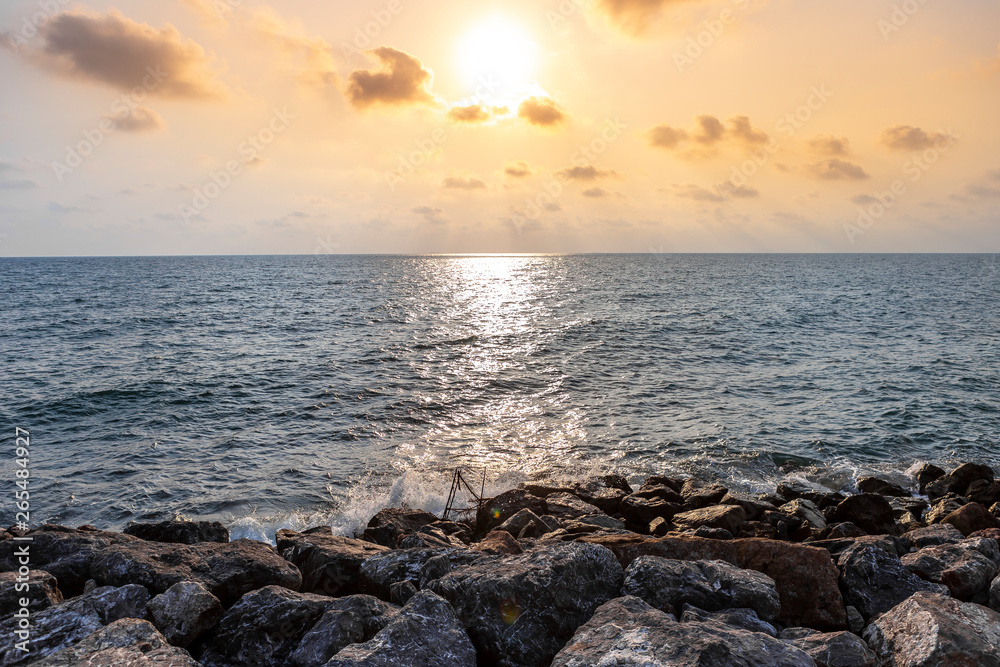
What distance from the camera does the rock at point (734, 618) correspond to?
6239 millimetres

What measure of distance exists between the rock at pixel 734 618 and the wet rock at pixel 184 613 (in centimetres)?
574

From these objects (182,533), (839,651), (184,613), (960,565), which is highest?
(839,651)

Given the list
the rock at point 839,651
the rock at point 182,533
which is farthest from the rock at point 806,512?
the rock at point 182,533

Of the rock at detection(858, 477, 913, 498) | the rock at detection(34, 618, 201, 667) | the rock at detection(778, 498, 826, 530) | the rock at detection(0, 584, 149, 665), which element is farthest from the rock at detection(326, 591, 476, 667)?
the rock at detection(858, 477, 913, 498)

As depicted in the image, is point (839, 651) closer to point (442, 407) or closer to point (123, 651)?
point (123, 651)

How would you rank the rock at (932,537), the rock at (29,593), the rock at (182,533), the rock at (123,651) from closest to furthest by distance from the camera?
the rock at (123,651)
the rock at (29,593)
the rock at (932,537)
the rock at (182,533)

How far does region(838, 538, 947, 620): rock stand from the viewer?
726 cm

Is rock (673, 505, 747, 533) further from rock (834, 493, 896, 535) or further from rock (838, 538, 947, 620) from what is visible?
rock (838, 538, 947, 620)

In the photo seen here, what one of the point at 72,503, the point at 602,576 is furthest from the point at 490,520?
the point at 72,503

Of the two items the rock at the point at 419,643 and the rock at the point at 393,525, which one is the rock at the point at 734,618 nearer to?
the rock at the point at 419,643

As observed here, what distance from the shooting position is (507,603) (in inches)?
259

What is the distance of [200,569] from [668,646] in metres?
6.63

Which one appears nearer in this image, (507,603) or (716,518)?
(507,603)

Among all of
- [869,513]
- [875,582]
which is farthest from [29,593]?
[869,513]
